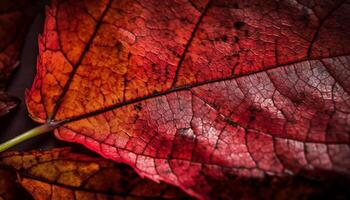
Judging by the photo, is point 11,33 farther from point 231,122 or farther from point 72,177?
point 231,122

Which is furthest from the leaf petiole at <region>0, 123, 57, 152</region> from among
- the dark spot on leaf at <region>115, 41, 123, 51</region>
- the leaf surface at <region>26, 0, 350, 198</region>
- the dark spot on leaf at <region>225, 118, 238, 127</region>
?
the dark spot on leaf at <region>225, 118, 238, 127</region>

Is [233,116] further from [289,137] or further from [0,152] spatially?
[0,152]

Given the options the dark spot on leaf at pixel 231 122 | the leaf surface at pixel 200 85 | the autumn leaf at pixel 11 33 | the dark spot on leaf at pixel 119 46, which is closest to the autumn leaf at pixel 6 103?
the autumn leaf at pixel 11 33

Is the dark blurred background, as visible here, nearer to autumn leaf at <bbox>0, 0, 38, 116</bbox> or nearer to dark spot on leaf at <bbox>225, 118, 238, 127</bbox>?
autumn leaf at <bbox>0, 0, 38, 116</bbox>

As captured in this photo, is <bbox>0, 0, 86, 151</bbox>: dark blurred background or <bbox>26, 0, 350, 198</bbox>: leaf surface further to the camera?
<bbox>0, 0, 86, 151</bbox>: dark blurred background

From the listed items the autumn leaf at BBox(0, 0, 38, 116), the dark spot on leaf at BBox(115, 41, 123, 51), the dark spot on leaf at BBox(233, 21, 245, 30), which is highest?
the dark spot on leaf at BBox(233, 21, 245, 30)

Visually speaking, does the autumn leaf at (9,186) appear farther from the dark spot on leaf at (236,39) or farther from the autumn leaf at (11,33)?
the dark spot on leaf at (236,39)

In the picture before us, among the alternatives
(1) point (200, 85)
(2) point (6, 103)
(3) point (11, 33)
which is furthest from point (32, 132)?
(1) point (200, 85)

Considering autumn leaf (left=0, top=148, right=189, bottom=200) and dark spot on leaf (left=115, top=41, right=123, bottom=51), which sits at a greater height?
dark spot on leaf (left=115, top=41, right=123, bottom=51)
